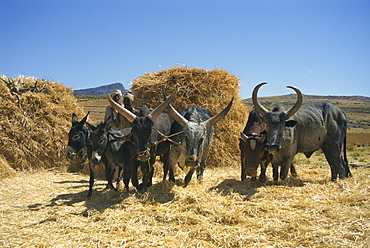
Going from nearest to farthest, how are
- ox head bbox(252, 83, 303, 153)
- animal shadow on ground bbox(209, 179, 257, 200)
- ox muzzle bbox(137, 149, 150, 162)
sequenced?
ox muzzle bbox(137, 149, 150, 162), animal shadow on ground bbox(209, 179, 257, 200), ox head bbox(252, 83, 303, 153)

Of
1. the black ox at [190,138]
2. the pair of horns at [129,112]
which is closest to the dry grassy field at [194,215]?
the black ox at [190,138]

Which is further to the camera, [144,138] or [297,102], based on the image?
[297,102]

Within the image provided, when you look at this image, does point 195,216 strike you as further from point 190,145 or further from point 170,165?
point 170,165

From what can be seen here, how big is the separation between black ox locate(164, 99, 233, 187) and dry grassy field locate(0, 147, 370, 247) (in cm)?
62

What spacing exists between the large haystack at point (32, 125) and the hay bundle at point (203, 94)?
295cm

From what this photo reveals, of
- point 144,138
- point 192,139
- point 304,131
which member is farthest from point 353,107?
point 144,138

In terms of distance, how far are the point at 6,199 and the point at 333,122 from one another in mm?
8032

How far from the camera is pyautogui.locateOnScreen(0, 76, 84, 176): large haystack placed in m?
8.91

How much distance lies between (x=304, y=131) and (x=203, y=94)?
367 cm

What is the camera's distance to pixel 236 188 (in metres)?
6.40

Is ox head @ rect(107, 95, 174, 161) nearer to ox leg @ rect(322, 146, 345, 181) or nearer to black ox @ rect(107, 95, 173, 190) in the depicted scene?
black ox @ rect(107, 95, 173, 190)

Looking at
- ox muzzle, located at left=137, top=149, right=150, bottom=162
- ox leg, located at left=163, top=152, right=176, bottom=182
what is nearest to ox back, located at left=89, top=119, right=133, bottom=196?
ox muzzle, located at left=137, top=149, right=150, bottom=162

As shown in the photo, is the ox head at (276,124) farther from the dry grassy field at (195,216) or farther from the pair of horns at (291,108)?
the dry grassy field at (195,216)

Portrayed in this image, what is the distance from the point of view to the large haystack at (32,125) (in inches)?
351
